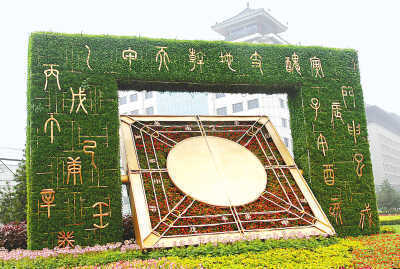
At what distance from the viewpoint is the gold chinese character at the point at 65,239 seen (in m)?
5.54

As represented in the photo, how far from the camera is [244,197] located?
6035mm

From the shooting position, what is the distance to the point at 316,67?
24.2 feet

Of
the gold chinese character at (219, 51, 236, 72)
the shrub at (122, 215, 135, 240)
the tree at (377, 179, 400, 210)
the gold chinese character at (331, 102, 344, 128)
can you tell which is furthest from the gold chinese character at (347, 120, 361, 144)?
the tree at (377, 179, 400, 210)

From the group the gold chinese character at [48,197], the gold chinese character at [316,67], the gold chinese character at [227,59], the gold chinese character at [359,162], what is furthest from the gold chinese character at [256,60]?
the gold chinese character at [48,197]

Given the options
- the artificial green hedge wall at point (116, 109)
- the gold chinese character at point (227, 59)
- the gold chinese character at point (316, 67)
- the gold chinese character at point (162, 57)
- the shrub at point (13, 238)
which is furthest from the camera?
the gold chinese character at point (316, 67)

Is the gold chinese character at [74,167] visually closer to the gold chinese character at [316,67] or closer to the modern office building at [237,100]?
the gold chinese character at [316,67]

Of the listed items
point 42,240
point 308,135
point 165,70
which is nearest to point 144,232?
point 42,240

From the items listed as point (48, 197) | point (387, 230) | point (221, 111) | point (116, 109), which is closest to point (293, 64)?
point (116, 109)

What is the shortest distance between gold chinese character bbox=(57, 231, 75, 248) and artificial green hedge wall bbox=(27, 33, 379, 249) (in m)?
0.07

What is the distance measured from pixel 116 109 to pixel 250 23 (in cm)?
3046

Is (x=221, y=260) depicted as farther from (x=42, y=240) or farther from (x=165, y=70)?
(x=165, y=70)

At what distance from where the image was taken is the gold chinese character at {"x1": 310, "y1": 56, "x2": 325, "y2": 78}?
7.34 meters

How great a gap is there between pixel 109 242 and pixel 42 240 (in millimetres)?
977

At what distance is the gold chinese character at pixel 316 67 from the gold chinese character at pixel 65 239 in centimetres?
532
